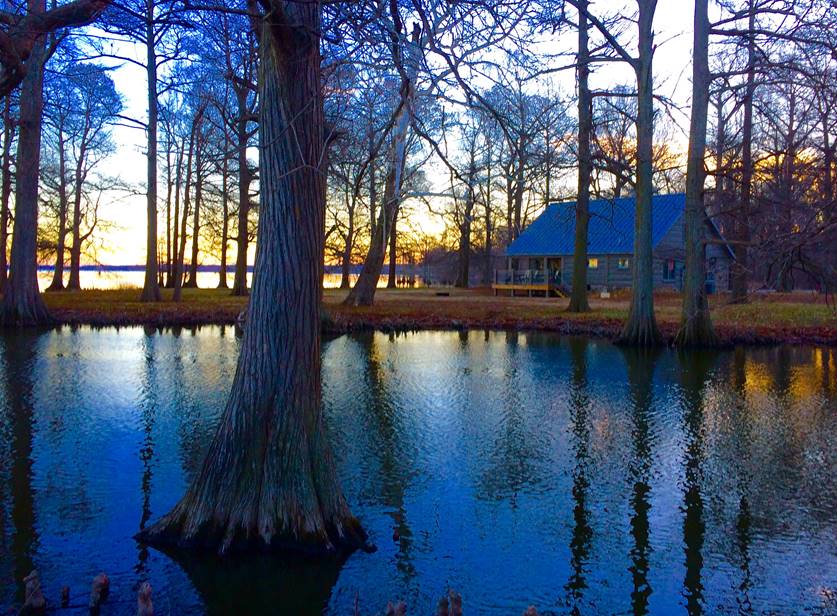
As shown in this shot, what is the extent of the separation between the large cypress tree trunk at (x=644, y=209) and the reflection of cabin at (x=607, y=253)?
56.3 ft

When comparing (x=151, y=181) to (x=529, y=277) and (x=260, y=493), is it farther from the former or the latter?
(x=260, y=493)

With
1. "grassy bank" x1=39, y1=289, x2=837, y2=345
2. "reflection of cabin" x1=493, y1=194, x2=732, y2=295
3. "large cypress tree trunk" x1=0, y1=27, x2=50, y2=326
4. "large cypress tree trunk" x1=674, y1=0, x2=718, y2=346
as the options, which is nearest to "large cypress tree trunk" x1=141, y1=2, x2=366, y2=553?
"large cypress tree trunk" x1=674, y1=0, x2=718, y2=346

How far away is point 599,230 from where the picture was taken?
130 ft

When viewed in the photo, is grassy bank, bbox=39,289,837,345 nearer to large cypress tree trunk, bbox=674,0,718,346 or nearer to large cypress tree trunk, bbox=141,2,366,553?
large cypress tree trunk, bbox=674,0,718,346

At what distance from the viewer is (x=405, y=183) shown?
5.10m

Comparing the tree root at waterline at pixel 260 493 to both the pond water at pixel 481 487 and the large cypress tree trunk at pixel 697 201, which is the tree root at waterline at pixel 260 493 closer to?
the pond water at pixel 481 487

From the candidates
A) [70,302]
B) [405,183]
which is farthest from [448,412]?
[70,302]

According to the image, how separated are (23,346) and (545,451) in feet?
42.8

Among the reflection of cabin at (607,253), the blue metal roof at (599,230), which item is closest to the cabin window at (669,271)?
the reflection of cabin at (607,253)

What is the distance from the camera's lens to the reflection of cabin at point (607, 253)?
36.7 m

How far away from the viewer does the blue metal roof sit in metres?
36.9

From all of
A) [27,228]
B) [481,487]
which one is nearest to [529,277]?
[27,228]

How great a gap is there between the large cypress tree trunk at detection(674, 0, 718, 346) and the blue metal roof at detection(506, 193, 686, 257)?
684 inches

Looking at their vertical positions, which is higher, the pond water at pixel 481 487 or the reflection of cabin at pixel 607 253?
the reflection of cabin at pixel 607 253
